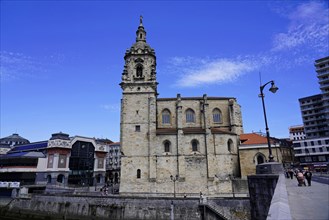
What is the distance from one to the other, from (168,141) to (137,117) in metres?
6.46

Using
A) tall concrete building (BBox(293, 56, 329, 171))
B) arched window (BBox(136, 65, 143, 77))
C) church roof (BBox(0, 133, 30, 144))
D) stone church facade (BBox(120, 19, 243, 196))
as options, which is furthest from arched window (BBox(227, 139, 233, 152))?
church roof (BBox(0, 133, 30, 144))

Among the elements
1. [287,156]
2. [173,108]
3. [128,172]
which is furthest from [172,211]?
[287,156]

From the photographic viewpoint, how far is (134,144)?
34875 mm

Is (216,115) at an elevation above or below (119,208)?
above

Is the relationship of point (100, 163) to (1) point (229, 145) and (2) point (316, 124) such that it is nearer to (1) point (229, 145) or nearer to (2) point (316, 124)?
(1) point (229, 145)

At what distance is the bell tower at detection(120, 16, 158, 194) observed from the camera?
110 feet

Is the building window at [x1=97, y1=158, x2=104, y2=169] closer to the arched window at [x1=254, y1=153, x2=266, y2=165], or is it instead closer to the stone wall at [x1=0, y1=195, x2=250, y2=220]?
the stone wall at [x1=0, y1=195, x2=250, y2=220]

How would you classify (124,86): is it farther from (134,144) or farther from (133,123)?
(134,144)

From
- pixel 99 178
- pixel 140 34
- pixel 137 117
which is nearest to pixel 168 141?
pixel 137 117

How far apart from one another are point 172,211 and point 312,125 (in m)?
65.3

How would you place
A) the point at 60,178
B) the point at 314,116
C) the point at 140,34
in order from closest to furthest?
the point at 140,34 < the point at 60,178 < the point at 314,116

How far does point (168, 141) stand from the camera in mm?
34938

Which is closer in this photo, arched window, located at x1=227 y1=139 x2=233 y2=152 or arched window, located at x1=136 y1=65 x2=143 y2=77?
arched window, located at x1=227 y1=139 x2=233 y2=152

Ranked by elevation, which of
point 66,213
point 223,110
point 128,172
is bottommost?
point 66,213
